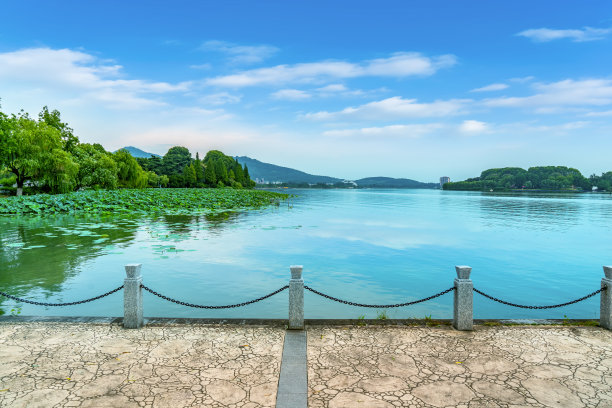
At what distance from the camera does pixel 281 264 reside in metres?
18.6

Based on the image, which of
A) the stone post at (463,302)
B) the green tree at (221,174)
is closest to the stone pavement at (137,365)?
the stone post at (463,302)

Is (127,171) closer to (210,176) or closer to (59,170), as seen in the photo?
(59,170)

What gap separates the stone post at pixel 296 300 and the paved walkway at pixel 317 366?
0.28 m

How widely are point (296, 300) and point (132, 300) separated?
3.32 meters

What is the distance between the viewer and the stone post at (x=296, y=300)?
7.53 m

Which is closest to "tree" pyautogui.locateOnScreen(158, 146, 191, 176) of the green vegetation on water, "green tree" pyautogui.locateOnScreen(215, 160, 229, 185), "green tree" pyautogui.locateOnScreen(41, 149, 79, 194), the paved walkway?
"green tree" pyautogui.locateOnScreen(215, 160, 229, 185)

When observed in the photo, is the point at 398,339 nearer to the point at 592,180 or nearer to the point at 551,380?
the point at 551,380

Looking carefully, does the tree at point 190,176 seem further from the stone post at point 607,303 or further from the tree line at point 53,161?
the stone post at point 607,303

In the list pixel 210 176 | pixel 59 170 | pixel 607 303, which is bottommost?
pixel 607 303

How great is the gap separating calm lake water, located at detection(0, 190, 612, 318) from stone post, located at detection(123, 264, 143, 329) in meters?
4.02

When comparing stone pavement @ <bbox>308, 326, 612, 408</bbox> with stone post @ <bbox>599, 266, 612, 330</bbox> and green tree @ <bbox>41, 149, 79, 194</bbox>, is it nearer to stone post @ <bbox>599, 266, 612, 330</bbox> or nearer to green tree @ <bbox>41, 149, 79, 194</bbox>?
stone post @ <bbox>599, 266, 612, 330</bbox>

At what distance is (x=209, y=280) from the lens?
50.2 ft

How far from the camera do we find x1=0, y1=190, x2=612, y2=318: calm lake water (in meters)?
12.7

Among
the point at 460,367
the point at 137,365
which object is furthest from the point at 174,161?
the point at 460,367
